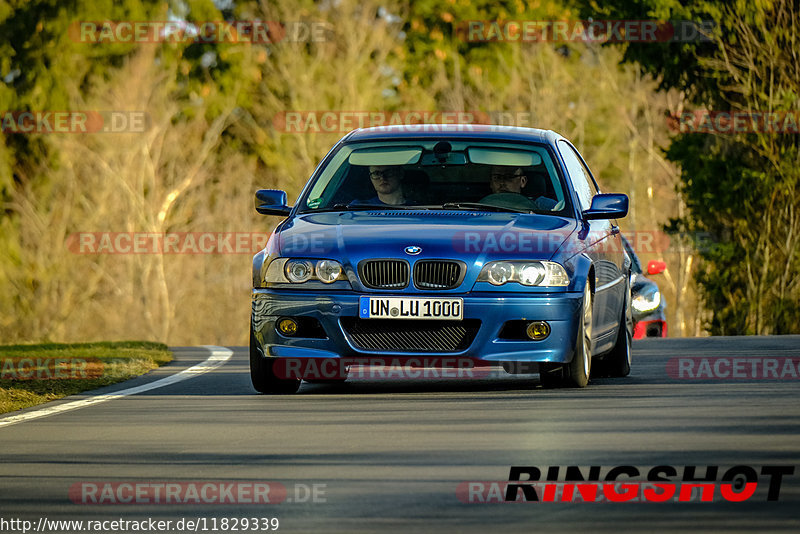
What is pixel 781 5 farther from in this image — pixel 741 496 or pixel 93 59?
pixel 93 59

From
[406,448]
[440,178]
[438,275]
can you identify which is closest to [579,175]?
[440,178]

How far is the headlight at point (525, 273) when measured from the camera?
1009 centimetres

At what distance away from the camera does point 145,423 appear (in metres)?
9.15

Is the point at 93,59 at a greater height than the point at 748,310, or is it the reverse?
the point at 93,59

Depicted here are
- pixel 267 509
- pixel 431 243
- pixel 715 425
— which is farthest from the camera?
pixel 431 243

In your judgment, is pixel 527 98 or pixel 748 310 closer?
pixel 748 310

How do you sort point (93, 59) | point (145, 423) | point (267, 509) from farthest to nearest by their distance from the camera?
1. point (93, 59)
2. point (145, 423)
3. point (267, 509)

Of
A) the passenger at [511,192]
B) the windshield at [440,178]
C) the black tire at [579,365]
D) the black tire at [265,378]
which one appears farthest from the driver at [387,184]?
the black tire at [579,365]

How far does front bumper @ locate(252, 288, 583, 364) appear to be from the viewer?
1002 centimetres

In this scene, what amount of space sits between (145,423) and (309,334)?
1.47 m

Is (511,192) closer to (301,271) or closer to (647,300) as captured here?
(301,271)

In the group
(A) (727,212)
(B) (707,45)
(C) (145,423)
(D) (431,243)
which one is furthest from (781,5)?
(C) (145,423)

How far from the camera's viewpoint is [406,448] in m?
7.67

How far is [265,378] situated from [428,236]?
1476mm
